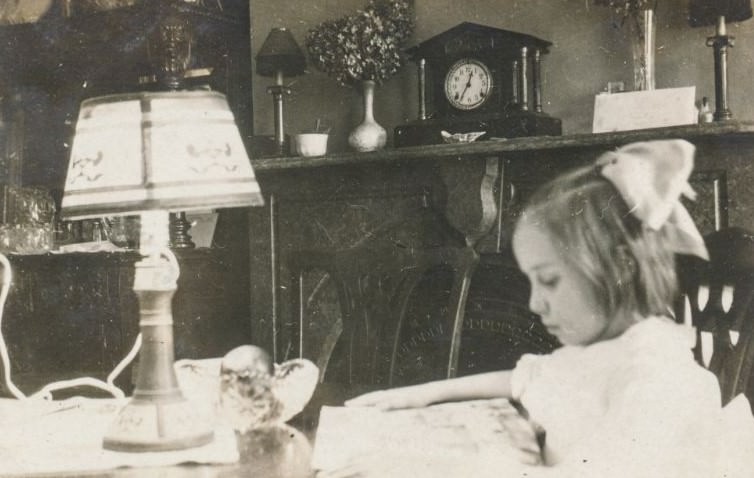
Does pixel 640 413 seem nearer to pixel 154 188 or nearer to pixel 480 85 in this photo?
pixel 154 188

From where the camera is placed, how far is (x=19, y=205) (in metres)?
3.25

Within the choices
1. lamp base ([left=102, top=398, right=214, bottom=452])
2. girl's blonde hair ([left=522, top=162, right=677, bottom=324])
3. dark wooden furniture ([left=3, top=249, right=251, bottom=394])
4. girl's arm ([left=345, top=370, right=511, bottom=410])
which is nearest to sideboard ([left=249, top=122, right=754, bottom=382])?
→ dark wooden furniture ([left=3, top=249, right=251, bottom=394])

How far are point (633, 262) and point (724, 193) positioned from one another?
659mm

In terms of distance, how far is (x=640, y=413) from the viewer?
42.1 inches

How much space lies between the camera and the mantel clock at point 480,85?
7.51 feet

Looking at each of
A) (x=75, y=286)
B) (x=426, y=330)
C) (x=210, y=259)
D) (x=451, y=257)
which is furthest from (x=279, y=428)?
(x=75, y=286)

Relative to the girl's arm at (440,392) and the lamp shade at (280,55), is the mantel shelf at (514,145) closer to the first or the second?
the lamp shade at (280,55)

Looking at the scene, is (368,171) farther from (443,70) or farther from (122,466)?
(122,466)

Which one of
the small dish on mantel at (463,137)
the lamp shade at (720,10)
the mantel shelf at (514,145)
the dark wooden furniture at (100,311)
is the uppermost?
the lamp shade at (720,10)

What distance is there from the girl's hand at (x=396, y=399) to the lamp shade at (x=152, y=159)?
37 cm

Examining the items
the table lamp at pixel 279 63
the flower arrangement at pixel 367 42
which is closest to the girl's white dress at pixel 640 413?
the flower arrangement at pixel 367 42

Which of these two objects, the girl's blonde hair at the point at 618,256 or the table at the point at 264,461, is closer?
the table at the point at 264,461

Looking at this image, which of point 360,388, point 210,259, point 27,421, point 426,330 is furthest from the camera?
point 210,259

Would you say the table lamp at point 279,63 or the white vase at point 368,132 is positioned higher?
the table lamp at point 279,63
